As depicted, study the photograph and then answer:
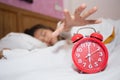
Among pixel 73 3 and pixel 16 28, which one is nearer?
pixel 16 28

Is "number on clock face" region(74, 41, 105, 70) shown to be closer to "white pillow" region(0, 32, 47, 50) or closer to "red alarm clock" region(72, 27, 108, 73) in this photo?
"red alarm clock" region(72, 27, 108, 73)

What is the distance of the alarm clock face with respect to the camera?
599 millimetres

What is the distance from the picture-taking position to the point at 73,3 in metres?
2.58

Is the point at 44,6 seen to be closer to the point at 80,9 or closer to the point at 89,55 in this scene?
the point at 80,9

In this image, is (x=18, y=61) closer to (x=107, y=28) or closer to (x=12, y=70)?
(x=12, y=70)

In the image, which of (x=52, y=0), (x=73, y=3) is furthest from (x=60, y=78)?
(x=73, y=3)

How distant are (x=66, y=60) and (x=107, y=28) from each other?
0.21 meters

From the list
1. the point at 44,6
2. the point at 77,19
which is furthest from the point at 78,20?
the point at 44,6

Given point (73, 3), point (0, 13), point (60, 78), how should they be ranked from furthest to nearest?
point (73, 3), point (0, 13), point (60, 78)

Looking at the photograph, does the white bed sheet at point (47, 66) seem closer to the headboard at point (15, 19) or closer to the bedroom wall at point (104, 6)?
the headboard at point (15, 19)

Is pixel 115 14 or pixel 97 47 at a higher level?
pixel 115 14

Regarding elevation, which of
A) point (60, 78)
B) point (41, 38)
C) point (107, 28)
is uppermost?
point (41, 38)

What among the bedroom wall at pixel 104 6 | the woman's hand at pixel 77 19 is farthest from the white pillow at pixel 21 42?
the bedroom wall at pixel 104 6

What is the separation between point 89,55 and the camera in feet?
1.98
